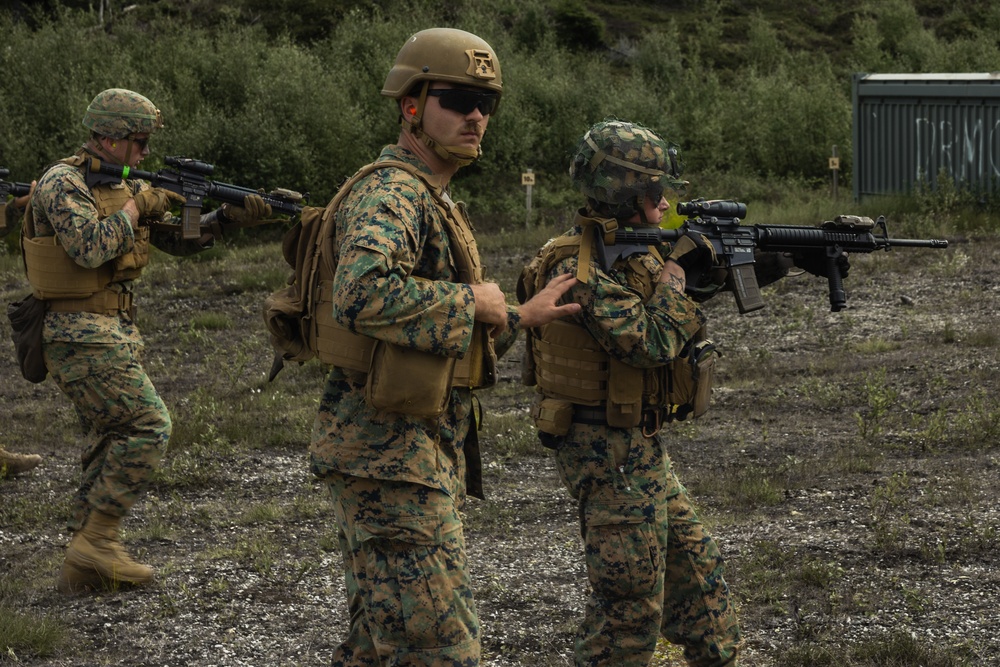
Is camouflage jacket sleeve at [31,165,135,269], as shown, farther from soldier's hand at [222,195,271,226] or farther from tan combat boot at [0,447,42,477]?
tan combat boot at [0,447,42,477]

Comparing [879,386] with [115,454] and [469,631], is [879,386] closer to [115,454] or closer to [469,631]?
[115,454]

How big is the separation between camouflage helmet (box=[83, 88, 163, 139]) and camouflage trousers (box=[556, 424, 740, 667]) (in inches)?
120

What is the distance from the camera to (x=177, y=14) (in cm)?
3128

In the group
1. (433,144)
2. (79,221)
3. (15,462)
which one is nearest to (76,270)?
(79,221)

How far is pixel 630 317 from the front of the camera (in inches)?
160

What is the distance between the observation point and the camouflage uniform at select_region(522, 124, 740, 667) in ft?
13.4

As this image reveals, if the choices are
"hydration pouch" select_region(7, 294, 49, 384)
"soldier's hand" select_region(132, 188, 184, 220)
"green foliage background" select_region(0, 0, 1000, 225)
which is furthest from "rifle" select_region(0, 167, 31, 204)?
"green foliage background" select_region(0, 0, 1000, 225)

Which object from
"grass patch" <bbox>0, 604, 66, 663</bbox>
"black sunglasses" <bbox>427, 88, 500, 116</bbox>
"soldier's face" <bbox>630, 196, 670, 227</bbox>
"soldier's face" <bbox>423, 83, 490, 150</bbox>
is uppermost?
"black sunglasses" <bbox>427, 88, 500, 116</bbox>

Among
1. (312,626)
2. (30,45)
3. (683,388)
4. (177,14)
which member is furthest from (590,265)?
(177,14)

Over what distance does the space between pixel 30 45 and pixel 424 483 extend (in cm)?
2317

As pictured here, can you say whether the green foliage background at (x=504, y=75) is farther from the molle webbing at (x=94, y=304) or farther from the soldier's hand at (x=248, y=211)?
the molle webbing at (x=94, y=304)

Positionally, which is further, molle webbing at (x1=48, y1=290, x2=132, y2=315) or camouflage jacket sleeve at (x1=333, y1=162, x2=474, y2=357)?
molle webbing at (x1=48, y1=290, x2=132, y2=315)

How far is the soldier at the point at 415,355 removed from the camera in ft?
10.9

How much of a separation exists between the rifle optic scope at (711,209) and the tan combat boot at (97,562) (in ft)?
10.6
